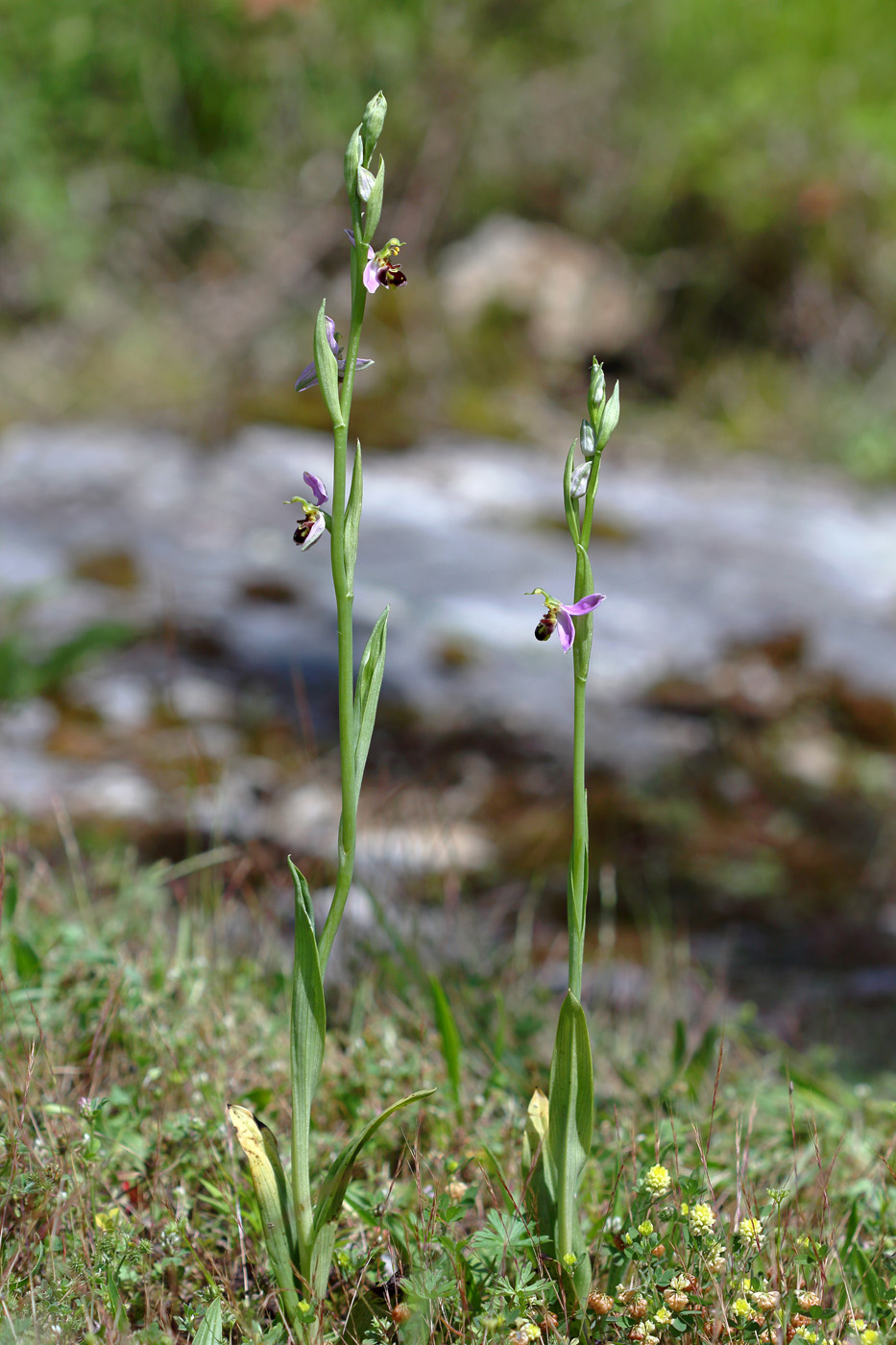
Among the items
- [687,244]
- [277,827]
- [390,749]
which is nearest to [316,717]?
[390,749]

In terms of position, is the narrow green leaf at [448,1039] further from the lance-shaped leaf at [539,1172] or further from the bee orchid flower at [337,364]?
the bee orchid flower at [337,364]

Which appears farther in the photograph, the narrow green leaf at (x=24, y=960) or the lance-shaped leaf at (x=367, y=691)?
the narrow green leaf at (x=24, y=960)

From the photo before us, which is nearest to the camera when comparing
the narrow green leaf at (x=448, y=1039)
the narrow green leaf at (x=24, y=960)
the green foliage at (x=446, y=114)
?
the narrow green leaf at (x=448, y=1039)

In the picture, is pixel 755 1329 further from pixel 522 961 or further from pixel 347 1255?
pixel 522 961

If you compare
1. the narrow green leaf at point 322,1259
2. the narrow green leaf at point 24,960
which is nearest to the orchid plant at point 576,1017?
the narrow green leaf at point 322,1259

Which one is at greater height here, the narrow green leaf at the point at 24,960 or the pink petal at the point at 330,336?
the pink petal at the point at 330,336

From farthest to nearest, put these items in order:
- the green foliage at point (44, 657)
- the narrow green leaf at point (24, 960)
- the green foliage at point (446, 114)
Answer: the green foliage at point (446, 114)
the green foliage at point (44, 657)
the narrow green leaf at point (24, 960)
